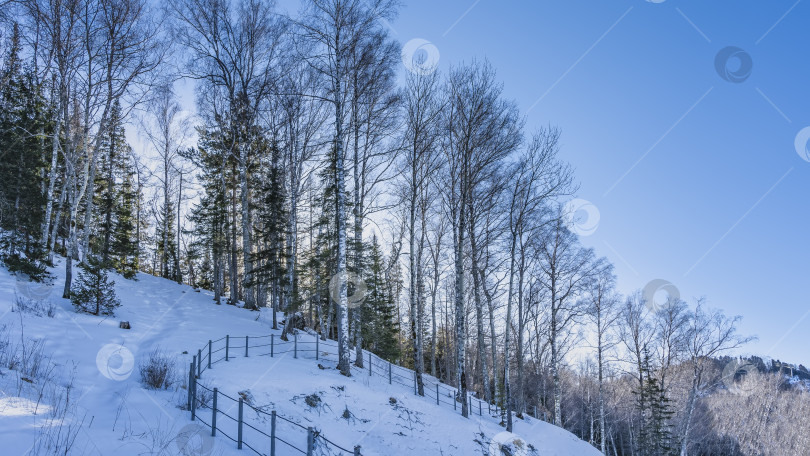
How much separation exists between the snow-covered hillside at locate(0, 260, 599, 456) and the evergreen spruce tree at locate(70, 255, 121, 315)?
1.36 ft

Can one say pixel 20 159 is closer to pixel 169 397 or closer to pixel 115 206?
pixel 115 206

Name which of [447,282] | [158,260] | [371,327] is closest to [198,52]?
[371,327]

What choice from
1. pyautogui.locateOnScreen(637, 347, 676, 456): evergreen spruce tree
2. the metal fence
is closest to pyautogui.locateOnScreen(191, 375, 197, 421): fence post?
the metal fence

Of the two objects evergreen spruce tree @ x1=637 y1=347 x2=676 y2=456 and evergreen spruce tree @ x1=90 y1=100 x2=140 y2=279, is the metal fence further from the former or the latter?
evergreen spruce tree @ x1=637 y1=347 x2=676 y2=456

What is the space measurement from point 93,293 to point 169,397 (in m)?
7.08

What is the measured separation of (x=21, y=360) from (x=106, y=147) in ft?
84.7

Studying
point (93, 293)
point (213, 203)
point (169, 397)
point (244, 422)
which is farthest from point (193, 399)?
point (213, 203)

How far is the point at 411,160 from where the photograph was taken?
15.7m

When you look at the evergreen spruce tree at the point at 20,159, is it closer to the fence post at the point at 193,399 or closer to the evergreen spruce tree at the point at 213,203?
the evergreen spruce tree at the point at 213,203

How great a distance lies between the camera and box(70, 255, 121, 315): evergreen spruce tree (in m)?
12.2

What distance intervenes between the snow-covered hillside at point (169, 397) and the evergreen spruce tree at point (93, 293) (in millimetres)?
415

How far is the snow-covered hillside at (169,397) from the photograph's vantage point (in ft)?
A: 18.5

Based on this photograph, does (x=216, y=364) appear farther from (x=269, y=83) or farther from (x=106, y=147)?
(x=106, y=147)

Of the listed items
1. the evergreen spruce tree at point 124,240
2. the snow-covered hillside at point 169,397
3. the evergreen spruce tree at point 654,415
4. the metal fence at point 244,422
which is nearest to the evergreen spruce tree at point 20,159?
the snow-covered hillside at point 169,397
